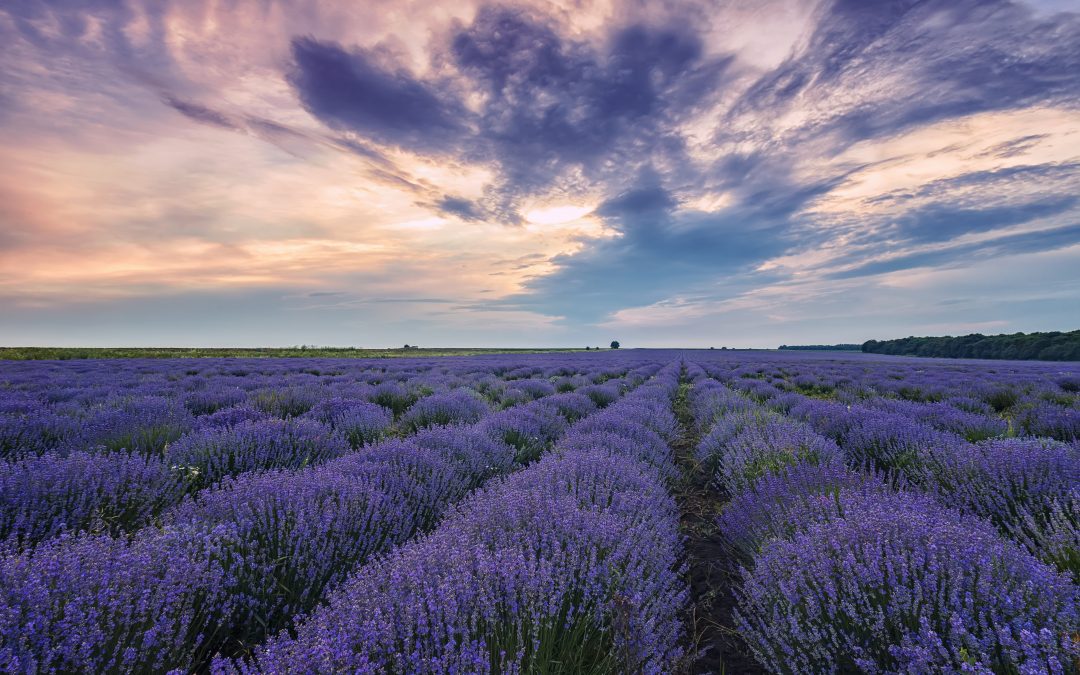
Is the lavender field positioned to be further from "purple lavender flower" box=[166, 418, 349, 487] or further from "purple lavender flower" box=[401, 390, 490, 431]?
"purple lavender flower" box=[401, 390, 490, 431]

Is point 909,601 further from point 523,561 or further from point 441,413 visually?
point 441,413

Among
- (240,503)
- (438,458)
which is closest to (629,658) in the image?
(240,503)

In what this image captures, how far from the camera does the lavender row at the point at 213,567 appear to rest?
1558 mm

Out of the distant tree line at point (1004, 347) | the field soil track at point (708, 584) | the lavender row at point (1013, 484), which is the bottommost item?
the field soil track at point (708, 584)

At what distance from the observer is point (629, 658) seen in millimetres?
1622

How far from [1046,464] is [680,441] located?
4.74m

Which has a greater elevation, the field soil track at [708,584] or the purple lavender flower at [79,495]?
A: the purple lavender flower at [79,495]

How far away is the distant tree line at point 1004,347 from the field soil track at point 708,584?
46867 mm

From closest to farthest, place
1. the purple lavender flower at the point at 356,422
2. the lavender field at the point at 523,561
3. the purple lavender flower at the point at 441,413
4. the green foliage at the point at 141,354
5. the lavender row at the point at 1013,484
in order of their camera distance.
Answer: the lavender field at the point at 523,561
the lavender row at the point at 1013,484
the purple lavender flower at the point at 356,422
the purple lavender flower at the point at 441,413
the green foliage at the point at 141,354

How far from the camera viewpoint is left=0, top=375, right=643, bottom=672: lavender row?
156 centimetres

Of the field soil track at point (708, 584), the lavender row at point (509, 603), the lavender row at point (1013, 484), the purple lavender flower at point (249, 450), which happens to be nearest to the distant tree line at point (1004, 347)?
→ the lavender row at point (1013, 484)

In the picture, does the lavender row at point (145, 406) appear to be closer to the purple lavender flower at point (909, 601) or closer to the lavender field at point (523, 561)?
the lavender field at point (523, 561)

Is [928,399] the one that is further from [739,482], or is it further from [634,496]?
[634,496]

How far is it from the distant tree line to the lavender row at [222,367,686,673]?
49.8 meters
